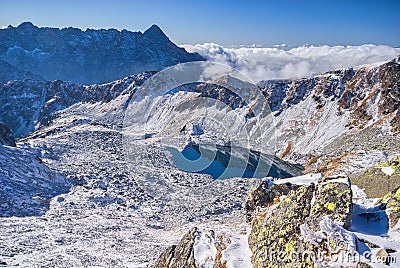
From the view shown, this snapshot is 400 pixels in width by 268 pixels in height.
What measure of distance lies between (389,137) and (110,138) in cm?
9113

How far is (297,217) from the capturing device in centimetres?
1490

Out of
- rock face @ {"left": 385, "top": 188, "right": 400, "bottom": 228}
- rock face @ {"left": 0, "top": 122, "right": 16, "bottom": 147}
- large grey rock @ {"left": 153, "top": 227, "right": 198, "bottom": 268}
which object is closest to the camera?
rock face @ {"left": 385, "top": 188, "right": 400, "bottom": 228}

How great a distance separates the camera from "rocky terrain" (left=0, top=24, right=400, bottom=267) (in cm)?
1445

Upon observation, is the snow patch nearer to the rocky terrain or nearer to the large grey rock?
the rocky terrain

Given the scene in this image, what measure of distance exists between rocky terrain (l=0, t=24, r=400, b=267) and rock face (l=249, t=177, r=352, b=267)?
0.06 meters

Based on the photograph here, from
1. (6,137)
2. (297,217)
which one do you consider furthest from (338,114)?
(297,217)

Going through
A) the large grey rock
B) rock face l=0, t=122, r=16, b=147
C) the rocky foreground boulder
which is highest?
rock face l=0, t=122, r=16, b=147

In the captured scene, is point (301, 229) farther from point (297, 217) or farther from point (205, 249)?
point (205, 249)

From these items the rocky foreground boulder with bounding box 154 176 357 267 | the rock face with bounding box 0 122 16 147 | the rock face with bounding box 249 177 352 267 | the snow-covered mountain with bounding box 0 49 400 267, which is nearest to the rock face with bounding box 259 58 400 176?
the snow-covered mountain with bounding box 0 49 400 267

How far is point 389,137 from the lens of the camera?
106m

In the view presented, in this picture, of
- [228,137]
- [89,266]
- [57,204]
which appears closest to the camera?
[89,266]

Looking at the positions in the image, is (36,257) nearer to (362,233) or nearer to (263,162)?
(362,233)

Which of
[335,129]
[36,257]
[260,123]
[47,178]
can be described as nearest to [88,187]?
[47,178]

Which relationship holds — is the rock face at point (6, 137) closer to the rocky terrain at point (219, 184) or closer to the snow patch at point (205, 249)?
the rocky terrain at point (219, 184)
